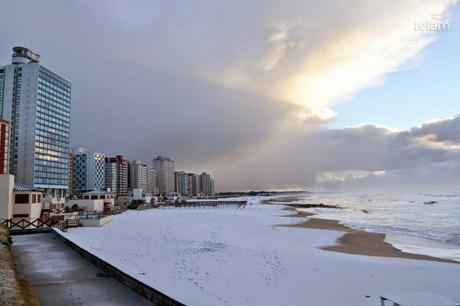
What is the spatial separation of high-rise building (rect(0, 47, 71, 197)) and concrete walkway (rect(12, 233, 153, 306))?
138m

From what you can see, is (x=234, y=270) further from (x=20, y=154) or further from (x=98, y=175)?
(x=98, y=175)

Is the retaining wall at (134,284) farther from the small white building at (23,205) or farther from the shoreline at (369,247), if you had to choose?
the small white building at (23,205)

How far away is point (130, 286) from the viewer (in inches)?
458

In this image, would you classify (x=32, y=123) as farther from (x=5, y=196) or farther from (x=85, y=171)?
(x=5, y=196)

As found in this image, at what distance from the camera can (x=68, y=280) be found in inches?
496

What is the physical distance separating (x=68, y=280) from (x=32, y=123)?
153564 millimetres


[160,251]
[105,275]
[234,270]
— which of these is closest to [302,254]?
[234,270]

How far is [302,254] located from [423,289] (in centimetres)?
776

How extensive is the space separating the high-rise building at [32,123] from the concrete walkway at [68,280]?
138 m

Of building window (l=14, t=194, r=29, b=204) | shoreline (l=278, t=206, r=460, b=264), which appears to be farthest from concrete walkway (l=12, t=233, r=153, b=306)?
building window (l=14, t=194, r=29, b=204)

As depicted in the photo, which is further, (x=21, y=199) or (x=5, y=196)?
(x=21, y=199)

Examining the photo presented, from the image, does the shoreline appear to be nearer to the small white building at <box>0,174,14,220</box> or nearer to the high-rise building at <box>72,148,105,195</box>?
the small white building at <box>0,174,14,220</box>

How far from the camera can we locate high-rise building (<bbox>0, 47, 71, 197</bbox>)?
→ 5536 inches

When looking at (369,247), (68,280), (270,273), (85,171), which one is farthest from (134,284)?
(85,171)
